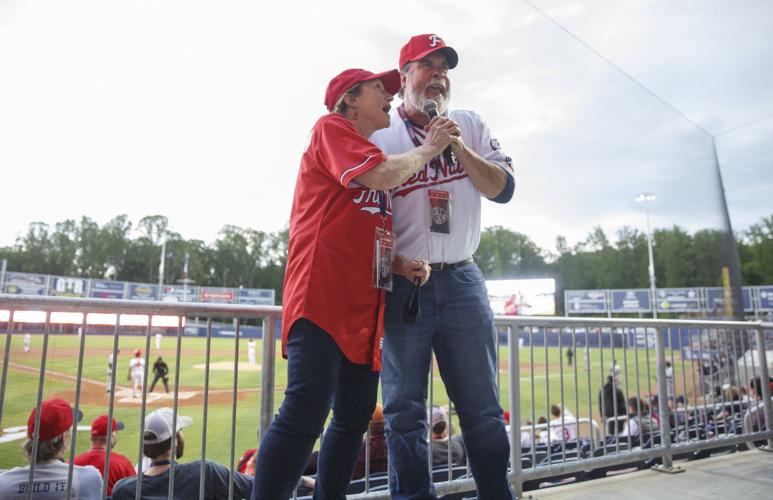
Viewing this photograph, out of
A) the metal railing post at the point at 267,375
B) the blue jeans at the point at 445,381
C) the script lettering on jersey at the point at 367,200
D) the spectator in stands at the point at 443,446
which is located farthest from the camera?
the spectator in stands at the point at 443,446

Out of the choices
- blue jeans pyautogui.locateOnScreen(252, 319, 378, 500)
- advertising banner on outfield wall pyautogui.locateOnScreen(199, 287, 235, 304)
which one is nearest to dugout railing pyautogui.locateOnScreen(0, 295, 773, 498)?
blue jeans pyautogui.locateOnScreen(252, 319, 378, 500)

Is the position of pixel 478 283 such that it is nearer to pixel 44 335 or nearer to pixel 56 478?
pixel 44 335

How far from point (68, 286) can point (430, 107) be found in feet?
144

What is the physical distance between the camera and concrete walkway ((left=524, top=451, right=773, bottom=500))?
248cm

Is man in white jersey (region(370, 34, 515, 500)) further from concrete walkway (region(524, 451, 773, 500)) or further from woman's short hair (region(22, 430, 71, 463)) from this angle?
woman's short hair (region(22, 430, 71, 463))

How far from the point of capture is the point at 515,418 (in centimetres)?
263

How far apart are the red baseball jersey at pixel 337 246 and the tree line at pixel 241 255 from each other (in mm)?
51271

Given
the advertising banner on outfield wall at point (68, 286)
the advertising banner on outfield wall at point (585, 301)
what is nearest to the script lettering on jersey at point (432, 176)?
the advertising banner on outfield wall at point (585, 301)

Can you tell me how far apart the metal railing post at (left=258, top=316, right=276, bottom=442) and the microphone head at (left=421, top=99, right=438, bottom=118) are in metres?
1.05

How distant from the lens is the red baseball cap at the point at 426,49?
1.72m

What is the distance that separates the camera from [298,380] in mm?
1279

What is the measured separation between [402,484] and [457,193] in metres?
0.95

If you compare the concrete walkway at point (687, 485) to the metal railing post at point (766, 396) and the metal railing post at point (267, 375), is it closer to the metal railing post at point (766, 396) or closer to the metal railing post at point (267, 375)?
the metal railing post at point (766, 396)

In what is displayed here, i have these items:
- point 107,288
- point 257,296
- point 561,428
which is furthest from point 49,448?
point 107,288
